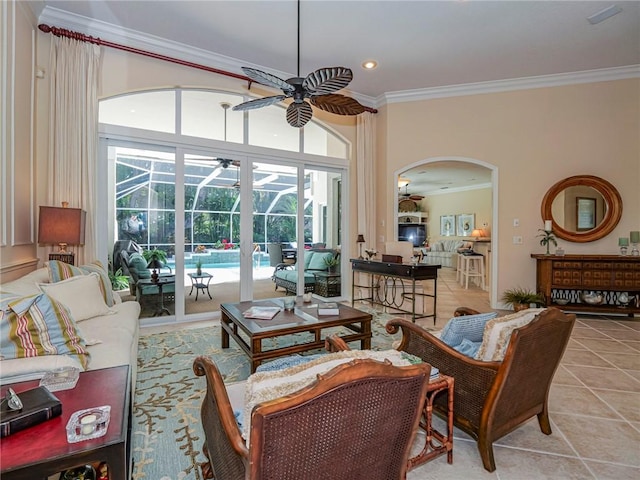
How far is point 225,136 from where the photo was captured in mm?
4793

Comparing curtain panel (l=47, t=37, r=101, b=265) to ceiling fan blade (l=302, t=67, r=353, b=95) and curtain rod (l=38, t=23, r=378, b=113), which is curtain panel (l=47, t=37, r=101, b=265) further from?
ceiling fan blade (l=302, t=67, r=353, b=95)

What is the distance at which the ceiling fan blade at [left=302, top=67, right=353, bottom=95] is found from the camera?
262 cm

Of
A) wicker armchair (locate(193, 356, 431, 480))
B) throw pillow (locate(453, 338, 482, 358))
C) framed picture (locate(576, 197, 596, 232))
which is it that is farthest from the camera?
framed picture (locate(576, 197, 596, 232))

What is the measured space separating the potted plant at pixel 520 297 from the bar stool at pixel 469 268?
7.31 feet

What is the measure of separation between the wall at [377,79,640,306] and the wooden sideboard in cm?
41

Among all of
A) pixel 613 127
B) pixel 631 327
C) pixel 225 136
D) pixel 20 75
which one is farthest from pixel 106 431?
pixel 613 127

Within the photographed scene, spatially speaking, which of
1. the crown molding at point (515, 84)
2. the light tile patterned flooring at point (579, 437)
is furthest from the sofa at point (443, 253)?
the light tile patterned flooring at point (579, 437)

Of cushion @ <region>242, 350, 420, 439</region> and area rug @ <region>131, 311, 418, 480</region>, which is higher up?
cushion @ <region>242, 350, 420, 439</region>

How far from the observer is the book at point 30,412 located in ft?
3.56

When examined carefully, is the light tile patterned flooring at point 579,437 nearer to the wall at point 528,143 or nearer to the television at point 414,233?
the wall at point 528,143

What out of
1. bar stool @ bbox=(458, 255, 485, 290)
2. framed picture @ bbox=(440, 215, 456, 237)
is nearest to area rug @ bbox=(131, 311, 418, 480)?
bar stool @ bbox=(458, 255, 485, 290)

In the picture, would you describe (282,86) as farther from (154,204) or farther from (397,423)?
(397,423)

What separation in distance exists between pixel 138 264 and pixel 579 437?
4573mm

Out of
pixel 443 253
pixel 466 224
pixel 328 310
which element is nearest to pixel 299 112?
pixel 328 310
